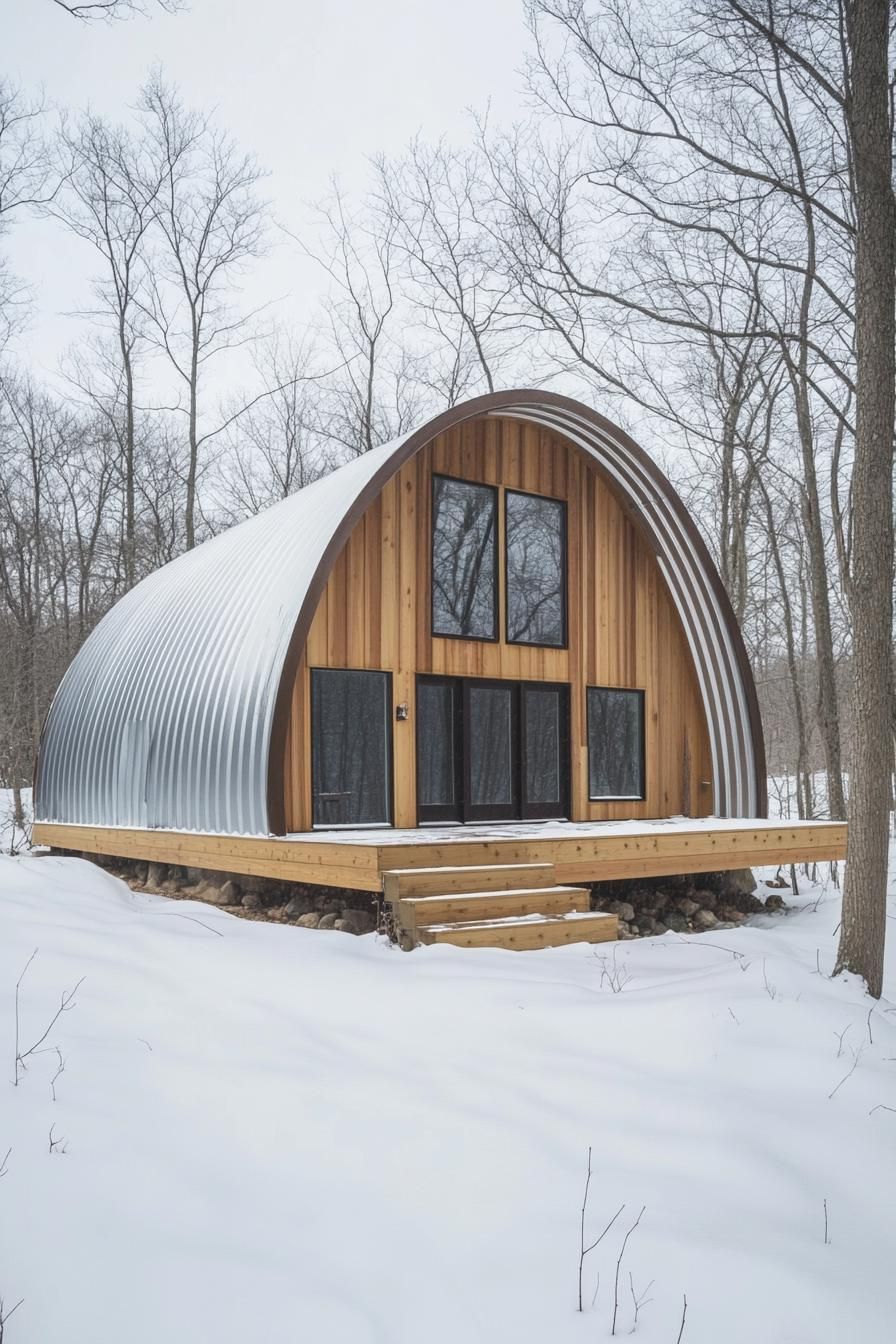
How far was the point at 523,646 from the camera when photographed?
10883 mm

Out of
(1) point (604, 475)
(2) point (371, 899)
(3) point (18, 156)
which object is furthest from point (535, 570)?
(3) point (18, 156)

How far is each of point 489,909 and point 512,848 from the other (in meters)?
0.94

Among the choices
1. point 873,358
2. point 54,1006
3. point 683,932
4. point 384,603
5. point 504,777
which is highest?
point 873,358

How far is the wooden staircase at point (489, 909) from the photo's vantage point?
6.25 meters

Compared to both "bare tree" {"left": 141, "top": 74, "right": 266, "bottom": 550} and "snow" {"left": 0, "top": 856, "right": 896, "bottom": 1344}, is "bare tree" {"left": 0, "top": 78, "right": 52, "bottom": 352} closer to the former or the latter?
"bare tree" {"left": 141, "top": 74, "right": 266, "bottom": 550}

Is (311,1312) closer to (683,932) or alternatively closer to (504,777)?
(683,932)

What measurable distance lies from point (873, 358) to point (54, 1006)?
5.24 metres

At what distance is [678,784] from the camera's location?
1191 cm

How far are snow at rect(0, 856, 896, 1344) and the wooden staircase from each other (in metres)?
0.94

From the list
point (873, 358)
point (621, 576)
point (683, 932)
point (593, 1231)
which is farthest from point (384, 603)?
point (593, 1231)

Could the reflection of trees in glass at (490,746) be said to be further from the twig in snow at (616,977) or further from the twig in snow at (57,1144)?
the twig in snow at (57,1144)

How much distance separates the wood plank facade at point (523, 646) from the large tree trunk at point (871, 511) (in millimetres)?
4531

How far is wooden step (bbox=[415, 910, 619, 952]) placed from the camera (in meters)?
6.14

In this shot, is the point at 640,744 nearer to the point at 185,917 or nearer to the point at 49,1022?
the point at 185,917
